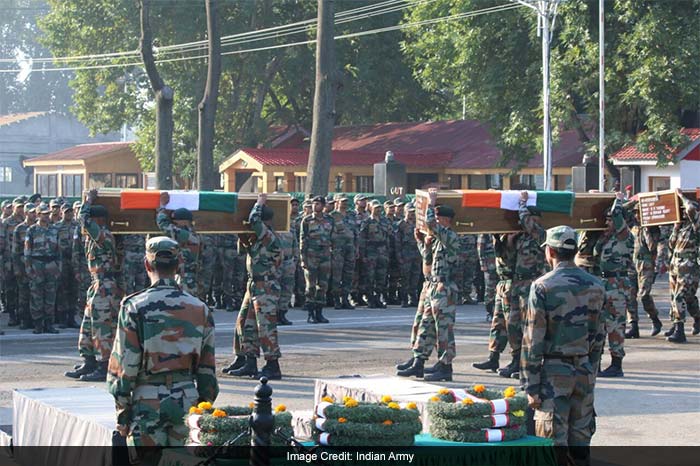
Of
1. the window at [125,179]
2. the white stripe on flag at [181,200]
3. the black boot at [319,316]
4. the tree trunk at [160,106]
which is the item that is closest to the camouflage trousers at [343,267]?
the black boot at [319,316]

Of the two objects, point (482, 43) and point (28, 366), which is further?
point (482, 43)

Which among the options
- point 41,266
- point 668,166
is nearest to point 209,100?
point 668,166

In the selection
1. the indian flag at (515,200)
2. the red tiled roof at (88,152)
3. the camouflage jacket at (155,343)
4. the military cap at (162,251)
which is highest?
the red tiled roof at (88,152)

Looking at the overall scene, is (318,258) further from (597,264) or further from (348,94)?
(348,94)

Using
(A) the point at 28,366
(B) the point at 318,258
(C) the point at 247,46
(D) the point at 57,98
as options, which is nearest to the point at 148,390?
(A) the point at 28,366

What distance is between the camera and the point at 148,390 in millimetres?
7824

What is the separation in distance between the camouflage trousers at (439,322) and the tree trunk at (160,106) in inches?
855

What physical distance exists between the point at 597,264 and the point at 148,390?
349 inches

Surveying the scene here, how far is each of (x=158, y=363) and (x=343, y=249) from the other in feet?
49.6

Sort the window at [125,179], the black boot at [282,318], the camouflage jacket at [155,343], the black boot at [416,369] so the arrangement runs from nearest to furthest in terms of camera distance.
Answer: the camouflage jacket at [155,343] → the black boot at [416,369] → the black boot at [282,318] → the window at [125,179]

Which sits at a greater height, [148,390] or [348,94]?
[348,94]

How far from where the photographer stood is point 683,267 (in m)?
18.4

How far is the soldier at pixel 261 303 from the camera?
47.8ft

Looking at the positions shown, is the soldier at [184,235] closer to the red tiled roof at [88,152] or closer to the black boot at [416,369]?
the black boot at [416,369]
